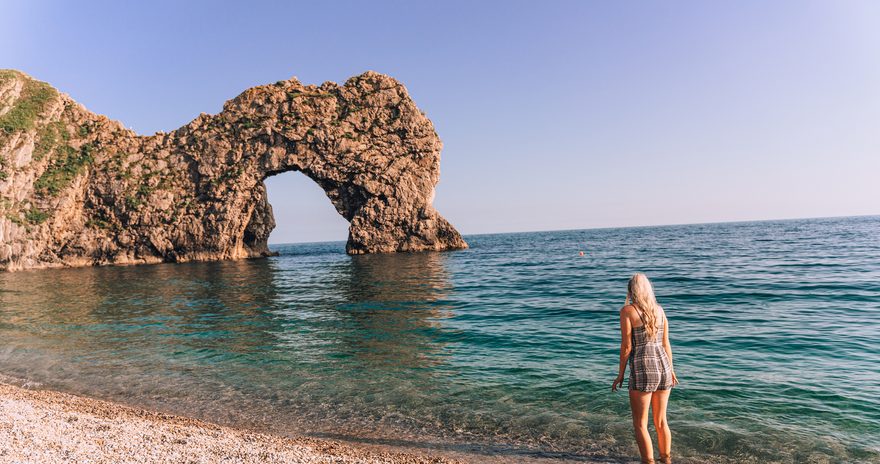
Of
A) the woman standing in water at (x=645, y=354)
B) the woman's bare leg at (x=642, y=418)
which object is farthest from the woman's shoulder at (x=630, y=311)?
the woman's bare leg at (x=642, y=418)

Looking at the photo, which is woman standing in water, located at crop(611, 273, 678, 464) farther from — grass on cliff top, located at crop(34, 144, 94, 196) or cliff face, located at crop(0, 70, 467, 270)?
grass on cliff top, located at crop(34, 144, 94, 196)

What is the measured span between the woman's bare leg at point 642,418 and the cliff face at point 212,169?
6822 cm

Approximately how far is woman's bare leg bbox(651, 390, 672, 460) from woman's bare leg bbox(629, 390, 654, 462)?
0.14 meters

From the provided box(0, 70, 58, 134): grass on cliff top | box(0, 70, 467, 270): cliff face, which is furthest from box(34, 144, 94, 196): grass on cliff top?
box(0, 70, 58, 134): grass on cliff top

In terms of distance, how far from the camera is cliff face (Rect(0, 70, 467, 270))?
6788 cm

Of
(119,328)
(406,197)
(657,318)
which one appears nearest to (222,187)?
(406,197)

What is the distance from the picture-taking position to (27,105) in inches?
2813

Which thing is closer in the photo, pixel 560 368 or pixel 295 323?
pixel 560 368

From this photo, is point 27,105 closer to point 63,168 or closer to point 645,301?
point 63,168

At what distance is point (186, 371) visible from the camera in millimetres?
12000

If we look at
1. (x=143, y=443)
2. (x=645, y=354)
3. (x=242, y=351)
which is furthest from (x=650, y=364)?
→ (x=242, y=351)

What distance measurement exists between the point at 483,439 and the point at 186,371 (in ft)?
28.0

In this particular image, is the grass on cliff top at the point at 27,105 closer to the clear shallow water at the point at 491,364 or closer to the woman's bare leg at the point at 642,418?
the clear shallow water at the point at 491,364

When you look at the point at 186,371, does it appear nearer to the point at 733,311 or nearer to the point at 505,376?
the point at 505,376
